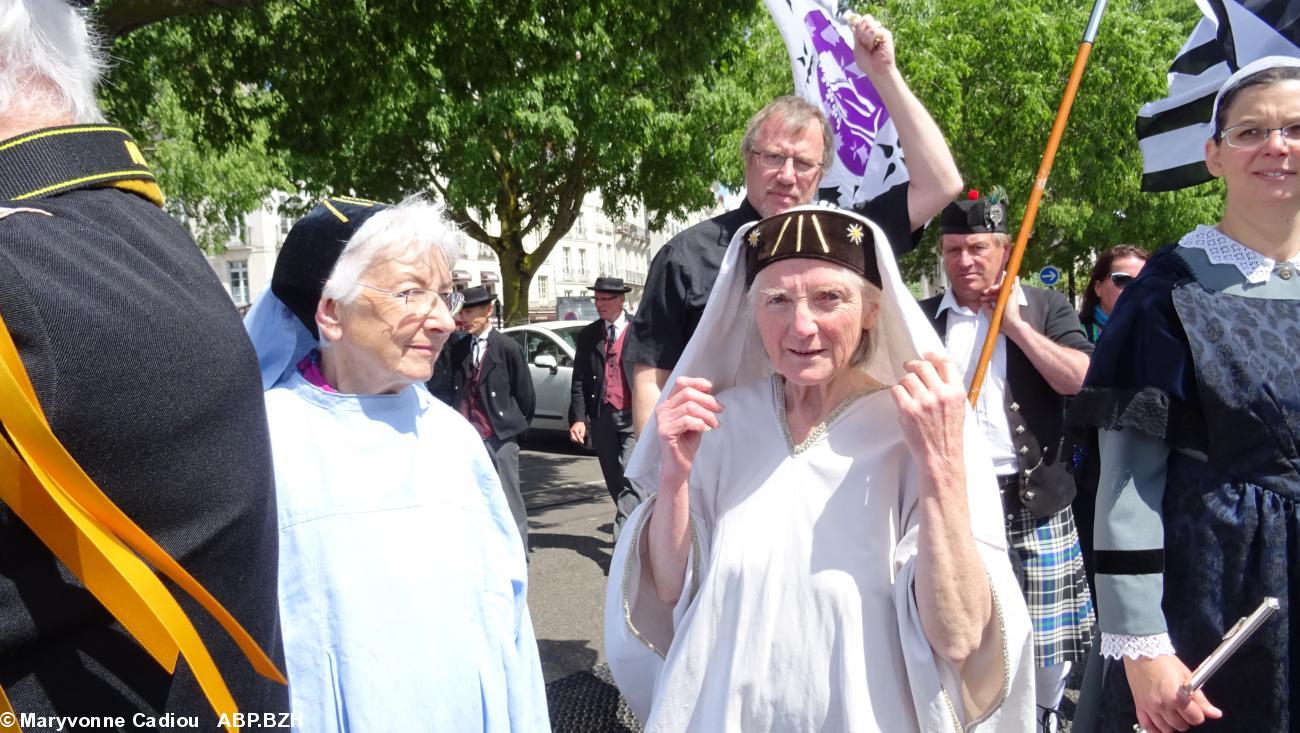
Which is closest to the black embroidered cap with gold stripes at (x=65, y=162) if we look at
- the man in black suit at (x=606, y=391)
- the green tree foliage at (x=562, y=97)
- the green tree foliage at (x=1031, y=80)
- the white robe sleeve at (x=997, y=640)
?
the white robe sleeve at (x=997, y=640)

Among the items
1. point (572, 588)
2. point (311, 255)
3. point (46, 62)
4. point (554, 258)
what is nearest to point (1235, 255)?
point (311, 255)

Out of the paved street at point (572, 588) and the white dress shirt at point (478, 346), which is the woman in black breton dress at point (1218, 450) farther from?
the white dress shirt at point (478, 346)

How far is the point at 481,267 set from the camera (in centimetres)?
5378

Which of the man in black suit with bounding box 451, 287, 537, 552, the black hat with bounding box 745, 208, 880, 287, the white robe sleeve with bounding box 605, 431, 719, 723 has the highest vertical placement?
the black hat with bounding box 745, 208, 880, 287

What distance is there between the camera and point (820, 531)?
A: 1.81 m

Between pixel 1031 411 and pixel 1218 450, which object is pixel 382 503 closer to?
pixel 1218 450

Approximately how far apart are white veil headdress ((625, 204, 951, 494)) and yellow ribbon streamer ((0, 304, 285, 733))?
993mm

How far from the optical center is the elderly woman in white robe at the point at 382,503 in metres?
1.97

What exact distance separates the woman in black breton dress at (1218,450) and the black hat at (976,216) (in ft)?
4.87

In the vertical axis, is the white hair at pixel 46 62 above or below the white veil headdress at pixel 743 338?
above

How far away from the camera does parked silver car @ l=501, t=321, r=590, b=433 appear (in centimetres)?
1223

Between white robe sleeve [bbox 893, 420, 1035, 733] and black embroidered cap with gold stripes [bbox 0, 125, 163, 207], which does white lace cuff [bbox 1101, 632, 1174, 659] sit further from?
black embroidered cap with gold stripes [bbox 0, 125, 163, 207]

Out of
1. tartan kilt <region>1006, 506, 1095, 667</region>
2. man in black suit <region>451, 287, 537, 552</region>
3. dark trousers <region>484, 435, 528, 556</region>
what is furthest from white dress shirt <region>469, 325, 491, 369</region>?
tartan kilt <region>1006, 506, 1095, 667</region>

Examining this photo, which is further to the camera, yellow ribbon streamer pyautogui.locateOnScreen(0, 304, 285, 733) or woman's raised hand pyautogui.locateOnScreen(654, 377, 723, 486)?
woman's raised hand pyautogui.locateOnScreen(654, 377, 723, 486)
